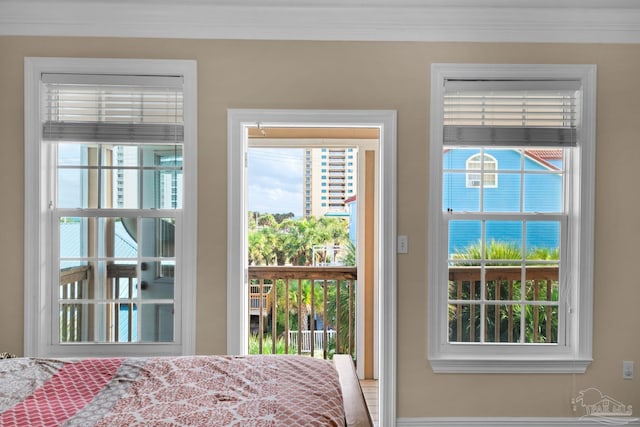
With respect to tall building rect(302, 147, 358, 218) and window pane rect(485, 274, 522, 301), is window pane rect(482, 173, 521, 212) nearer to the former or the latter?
window pane rect(485, 274, 522, 301)

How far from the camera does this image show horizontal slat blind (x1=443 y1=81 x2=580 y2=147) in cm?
294

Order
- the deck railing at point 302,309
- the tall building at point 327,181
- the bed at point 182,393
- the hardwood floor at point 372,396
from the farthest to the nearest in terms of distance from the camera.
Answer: the tall building at point 327,181 → the deck railing at point 302,309 → the hardwood floor at point 372,396 → the bed at point 182,393

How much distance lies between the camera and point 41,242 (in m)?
2.89

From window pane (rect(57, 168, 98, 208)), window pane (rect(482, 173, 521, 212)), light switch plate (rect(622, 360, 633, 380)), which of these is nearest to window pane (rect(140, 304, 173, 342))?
window pane (rect(57, 168, 98, 208))

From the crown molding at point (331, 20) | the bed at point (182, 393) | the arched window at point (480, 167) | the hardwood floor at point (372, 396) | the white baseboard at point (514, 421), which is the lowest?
the hardwood floor at point (372, 396)

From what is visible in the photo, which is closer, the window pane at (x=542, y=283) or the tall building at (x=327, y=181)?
the window pane at (x=542, y=283)

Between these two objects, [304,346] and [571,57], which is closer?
[571,57]

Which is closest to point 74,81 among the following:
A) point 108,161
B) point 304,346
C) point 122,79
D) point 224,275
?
point 122,79

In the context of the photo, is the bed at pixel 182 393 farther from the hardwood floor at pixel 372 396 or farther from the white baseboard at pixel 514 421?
the hardwood floor at pixel 372 396

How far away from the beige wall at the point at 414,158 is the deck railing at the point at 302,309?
1.40 m

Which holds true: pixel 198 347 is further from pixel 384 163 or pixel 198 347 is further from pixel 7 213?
pixel 384 163

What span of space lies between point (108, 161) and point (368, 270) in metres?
2.31

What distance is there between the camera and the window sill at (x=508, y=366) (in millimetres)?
2936

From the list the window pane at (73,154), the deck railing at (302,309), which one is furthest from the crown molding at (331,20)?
the deck railing at (302,309)
